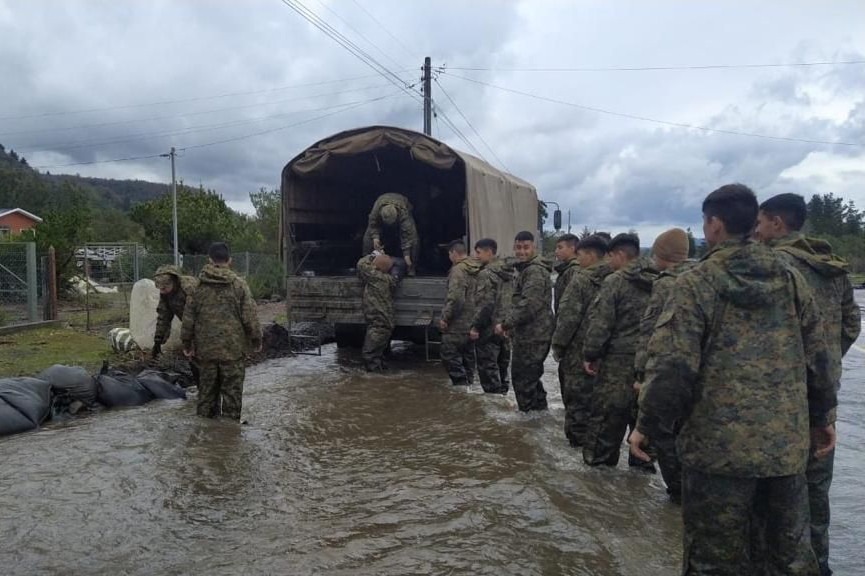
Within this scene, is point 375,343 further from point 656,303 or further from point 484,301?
point 656,303

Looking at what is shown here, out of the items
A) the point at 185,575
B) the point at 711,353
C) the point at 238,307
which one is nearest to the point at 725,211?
the point at 711,353

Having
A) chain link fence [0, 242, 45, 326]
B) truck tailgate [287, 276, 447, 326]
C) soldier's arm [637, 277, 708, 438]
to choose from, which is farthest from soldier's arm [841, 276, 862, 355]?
chain link fence [0, 242, 45, 326]

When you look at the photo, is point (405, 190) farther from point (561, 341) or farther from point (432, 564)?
point (432, 564)

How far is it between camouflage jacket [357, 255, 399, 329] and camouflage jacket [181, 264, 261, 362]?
2.68 m

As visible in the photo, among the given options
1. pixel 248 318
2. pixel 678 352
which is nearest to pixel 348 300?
pixel 248 318

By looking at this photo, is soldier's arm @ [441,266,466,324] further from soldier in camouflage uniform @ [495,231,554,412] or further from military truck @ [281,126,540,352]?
soldier in camouflage uniform @ [495,231,554,412]

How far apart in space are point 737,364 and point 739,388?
0.09m

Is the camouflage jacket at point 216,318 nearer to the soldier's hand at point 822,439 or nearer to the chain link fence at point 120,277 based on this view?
the soldier's hand at point 822,439

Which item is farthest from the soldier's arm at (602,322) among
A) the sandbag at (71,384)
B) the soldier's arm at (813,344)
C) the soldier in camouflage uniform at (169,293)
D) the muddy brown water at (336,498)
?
the sandbag at (71,384)

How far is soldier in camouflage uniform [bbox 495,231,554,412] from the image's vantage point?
6285 mm

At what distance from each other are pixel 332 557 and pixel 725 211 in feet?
8.24

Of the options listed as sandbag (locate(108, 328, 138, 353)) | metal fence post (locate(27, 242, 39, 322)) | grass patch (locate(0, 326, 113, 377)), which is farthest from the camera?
metal fence post (locate(27, 242, 39, 322))

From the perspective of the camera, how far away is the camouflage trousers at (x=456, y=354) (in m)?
7.92

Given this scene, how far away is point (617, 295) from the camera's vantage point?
4656mm
